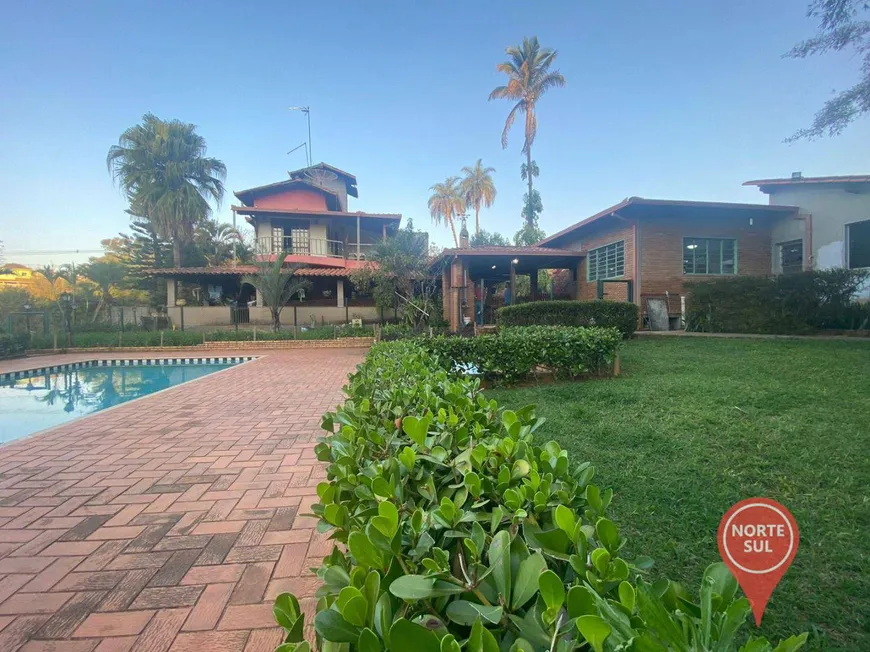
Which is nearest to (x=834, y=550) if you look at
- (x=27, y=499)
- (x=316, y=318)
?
(x=27, y=499)

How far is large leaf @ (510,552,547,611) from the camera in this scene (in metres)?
0.70

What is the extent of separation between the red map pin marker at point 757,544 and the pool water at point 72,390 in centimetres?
795

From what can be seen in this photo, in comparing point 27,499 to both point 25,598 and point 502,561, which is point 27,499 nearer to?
point 25,598

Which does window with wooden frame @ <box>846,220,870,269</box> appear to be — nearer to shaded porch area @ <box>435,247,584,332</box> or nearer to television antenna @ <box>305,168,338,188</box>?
shaded porch area @ <box>435,247,584,332</box>

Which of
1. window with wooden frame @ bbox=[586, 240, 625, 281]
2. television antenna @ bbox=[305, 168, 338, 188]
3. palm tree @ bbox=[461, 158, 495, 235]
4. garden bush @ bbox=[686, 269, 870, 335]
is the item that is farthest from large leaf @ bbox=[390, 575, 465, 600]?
palm tree @ bbox=[461, 158, 495, 235]

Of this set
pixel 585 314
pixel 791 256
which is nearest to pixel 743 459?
pixel 585 314

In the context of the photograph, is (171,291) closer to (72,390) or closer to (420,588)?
(72,390)

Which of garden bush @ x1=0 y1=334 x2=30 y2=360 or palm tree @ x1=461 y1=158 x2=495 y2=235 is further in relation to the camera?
palm tree @ x1=461 y1=158 x2=495 y2=235

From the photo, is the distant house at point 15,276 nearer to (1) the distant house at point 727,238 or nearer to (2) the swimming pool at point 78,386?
(2) the swimming pool at point 78,386

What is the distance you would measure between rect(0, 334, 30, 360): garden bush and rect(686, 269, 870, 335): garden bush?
2329 cm

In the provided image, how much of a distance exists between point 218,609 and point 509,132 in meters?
28.5

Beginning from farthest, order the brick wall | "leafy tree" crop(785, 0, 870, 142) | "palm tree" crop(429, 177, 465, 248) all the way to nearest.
Answer: "palm tree" crop(429, 177, 465, 248), the brick wall, "leafy tree" crop(785, 0, 870, 142)

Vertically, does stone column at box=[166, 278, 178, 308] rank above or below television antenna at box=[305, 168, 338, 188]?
below

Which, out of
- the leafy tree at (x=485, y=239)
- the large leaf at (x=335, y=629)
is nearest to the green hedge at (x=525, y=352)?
the large leaf at (x=335, y=629)
